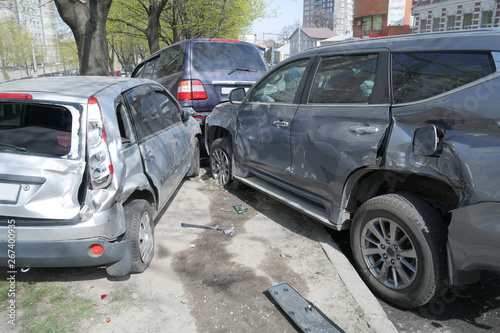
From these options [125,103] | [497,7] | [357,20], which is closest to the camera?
[125,103]

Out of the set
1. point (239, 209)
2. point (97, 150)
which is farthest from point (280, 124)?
point (97, 150)

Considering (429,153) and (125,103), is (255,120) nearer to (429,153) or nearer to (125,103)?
(125,103)

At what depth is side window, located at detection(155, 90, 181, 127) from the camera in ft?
15.2

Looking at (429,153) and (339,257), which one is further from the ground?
(429,153)

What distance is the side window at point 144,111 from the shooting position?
3.64 metres

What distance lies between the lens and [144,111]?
3.96 m

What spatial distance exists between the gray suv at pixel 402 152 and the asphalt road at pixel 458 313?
0.46 ft

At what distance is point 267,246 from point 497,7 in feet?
129

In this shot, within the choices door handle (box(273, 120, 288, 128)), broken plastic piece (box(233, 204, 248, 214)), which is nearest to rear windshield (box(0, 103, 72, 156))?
door handle (box(273, 120, 288, 128))

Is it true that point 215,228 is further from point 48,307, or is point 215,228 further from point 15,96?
point 15,96

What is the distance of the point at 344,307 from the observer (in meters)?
3.00

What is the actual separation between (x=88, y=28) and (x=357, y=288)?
7.52 meters

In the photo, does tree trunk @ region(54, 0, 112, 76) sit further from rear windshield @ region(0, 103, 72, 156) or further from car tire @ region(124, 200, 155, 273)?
car tire @ region(124, 200, 155, 273)

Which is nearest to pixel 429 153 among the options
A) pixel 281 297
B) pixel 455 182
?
pixel 455 182
